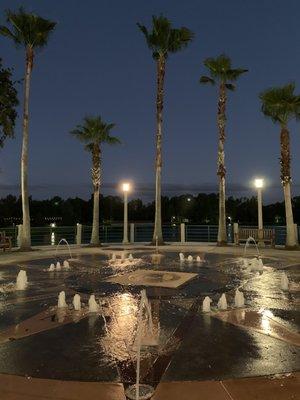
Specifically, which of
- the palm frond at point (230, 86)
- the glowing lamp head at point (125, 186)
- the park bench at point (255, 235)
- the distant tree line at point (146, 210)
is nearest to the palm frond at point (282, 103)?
the palm frond at point (230, 86)

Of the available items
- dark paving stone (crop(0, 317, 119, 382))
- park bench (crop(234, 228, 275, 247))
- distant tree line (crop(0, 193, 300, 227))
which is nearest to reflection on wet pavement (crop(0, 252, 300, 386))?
dark paving stone (crop(0, 317, 119, 382))

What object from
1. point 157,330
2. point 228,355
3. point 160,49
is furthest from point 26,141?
point 228,355

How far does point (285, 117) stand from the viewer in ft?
68.2

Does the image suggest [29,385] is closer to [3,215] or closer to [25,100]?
[25,100]

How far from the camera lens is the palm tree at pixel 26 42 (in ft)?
68.4

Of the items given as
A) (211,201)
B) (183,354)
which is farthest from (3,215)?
(183,354)

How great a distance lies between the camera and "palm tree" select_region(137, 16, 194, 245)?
78.1 ft

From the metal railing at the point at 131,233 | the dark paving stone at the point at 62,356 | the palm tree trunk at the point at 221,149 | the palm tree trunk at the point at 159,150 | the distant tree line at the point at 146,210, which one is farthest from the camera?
the distant tree line at the point at 146,210

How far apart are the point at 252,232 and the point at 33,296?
14.7 metres

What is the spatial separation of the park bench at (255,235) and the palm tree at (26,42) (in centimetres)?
1138

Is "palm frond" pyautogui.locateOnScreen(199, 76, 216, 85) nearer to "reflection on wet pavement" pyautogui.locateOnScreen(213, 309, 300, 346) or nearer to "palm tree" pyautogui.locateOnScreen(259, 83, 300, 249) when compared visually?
"palm tree" pyautogui.locateOnScreen(259, 83, 300, 249)

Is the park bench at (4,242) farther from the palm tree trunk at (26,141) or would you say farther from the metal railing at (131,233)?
the metal railing at (131,233)

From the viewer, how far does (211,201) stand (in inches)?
3435

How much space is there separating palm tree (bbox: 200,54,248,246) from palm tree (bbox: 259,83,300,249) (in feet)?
9.18
